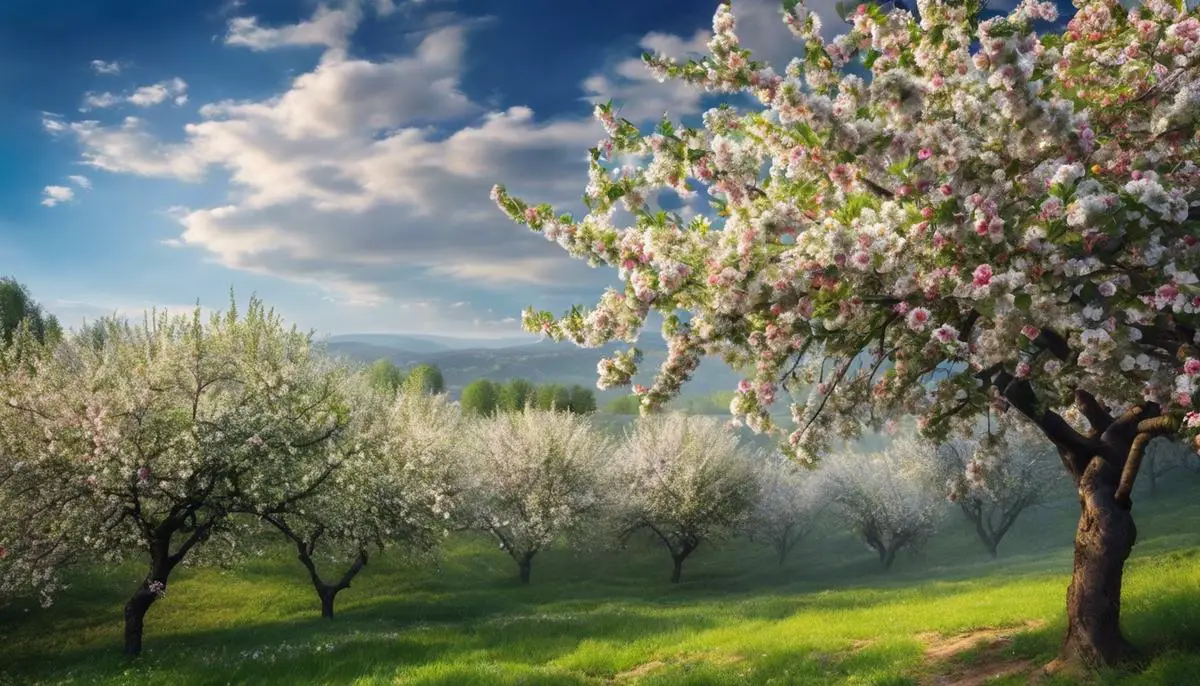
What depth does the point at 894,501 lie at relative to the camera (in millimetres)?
64562

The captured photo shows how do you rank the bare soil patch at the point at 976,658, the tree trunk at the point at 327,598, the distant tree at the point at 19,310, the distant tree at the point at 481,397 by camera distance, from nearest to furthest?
the bare soil patch at the point at 976,658 < the tree trunk at the point at 327,598 < the distant tree at the point at 19,310 < the distant tree at the point at 481,397

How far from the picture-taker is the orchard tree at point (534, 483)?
5516cm

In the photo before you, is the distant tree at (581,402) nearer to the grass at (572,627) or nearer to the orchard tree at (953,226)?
the grass at (572,627)

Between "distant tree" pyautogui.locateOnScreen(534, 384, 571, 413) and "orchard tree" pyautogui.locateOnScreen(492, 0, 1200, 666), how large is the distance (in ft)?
303

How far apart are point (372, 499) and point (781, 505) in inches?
1756

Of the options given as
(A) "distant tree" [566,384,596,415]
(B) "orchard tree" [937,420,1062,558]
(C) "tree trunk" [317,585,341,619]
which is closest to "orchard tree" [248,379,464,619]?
(C) "tree trunk" [317,585,341,619]

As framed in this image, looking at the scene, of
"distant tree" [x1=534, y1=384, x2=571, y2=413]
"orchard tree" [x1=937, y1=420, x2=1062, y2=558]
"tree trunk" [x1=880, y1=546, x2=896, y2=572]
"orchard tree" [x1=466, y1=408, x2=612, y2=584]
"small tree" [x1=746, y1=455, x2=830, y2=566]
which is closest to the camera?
"orchard tree" [x1=466, y1=408, x2=612, y2=584]

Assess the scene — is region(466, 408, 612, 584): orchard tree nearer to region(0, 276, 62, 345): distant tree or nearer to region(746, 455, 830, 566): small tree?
region(746, 455, 830, 566): small tree

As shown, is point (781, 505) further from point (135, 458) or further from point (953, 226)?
point (953, 226)

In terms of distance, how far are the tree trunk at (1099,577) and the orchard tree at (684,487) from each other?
147 feet

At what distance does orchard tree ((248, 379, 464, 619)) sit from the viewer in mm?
28672

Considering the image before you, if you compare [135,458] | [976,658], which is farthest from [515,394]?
[976,658]

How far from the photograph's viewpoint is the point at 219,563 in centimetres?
→ 3203

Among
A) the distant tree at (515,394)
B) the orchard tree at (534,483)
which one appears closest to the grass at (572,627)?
the orchard tree at (534,483)
